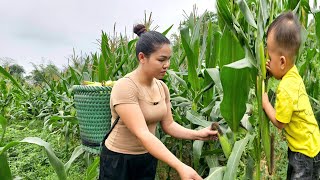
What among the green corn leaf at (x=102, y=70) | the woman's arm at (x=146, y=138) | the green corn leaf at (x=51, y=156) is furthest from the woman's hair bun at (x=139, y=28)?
the green corn leaf at (x=51, y=156)

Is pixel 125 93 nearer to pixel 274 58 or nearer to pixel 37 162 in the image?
pixel 274 58

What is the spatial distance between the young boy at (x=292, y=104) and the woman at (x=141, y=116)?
1.14 feet

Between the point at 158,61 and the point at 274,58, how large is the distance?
0.50 meters

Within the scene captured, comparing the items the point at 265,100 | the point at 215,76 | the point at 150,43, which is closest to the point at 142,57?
the point at 150,43

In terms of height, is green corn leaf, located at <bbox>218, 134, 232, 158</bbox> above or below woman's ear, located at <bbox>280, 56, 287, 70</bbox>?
below

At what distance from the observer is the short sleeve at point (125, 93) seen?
160cm

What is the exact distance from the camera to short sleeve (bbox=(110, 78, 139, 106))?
1.60 metres

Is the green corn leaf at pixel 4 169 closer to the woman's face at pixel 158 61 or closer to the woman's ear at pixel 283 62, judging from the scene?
the woman's face at pixel 158 61

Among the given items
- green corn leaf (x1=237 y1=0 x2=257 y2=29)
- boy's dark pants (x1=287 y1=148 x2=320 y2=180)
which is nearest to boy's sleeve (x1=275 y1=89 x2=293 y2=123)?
boy's dark pants (x1=287 y1=148 x2=320 y2=180)

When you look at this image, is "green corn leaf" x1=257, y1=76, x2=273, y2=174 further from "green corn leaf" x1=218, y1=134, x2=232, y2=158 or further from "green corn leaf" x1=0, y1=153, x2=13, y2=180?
"green corn leaf" x1=0, y1=153, x2=13, y2=180

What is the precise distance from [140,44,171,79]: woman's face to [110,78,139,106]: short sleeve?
0.10 meters

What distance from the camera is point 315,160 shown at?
157cm

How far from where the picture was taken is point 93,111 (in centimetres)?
215

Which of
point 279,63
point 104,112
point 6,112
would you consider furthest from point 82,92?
point 6,112
